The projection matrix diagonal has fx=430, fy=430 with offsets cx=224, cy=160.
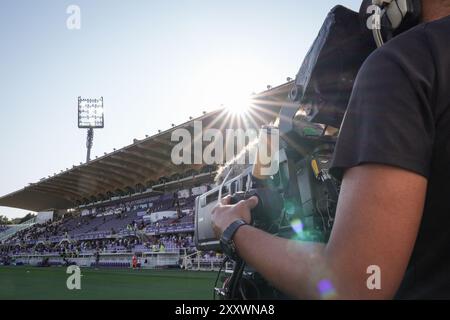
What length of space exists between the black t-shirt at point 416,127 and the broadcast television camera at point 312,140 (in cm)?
53

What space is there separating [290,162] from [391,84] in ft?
2.74

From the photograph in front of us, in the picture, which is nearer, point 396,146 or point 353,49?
point 396,146

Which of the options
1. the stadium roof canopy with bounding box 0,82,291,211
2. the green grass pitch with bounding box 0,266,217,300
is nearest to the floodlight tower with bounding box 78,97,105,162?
the stadium roof canopy with bounding box 0,82,291,211

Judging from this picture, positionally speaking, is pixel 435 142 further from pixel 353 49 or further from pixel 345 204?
pixel 353 49

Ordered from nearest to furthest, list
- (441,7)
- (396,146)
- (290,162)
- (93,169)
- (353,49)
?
(396,146), (441,7), (353,49), (290,162), (93,169)

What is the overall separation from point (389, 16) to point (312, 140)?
Answer: 52cm

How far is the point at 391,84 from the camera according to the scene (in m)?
0.87

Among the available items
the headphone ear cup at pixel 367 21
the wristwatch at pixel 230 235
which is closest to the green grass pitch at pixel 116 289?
the wristwatch at pixel 230 235

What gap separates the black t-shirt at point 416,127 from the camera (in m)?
0.85

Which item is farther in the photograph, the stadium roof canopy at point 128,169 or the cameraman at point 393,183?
the stadium roof canopy at point 128,169

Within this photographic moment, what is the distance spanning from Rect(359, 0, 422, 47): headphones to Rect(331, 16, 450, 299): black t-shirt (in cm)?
19

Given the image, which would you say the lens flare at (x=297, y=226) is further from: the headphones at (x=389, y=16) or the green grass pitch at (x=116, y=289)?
the green grass pitch at (x=116, y=289)
